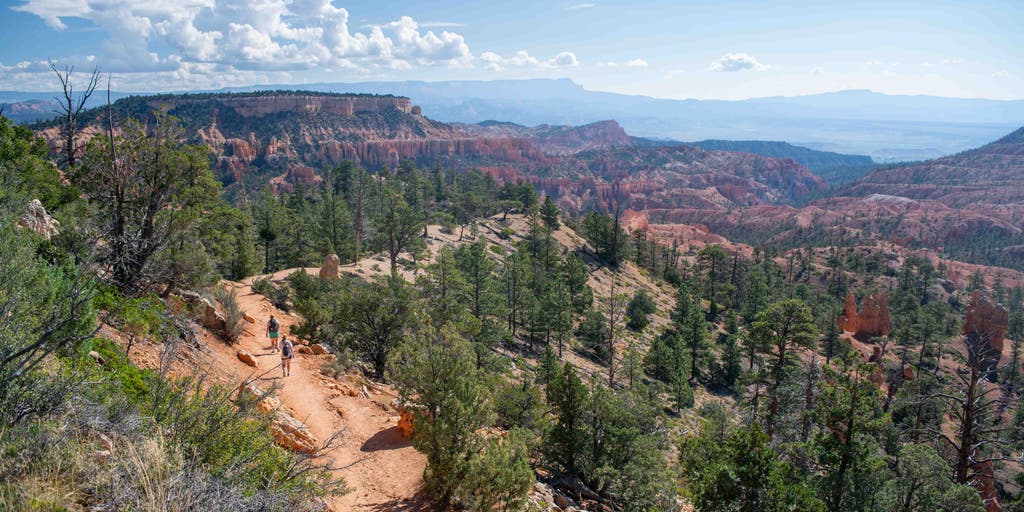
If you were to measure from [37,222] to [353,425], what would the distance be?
34.9 ft

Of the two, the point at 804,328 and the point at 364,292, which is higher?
the point at 364,292

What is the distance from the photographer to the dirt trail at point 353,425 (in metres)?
11.4

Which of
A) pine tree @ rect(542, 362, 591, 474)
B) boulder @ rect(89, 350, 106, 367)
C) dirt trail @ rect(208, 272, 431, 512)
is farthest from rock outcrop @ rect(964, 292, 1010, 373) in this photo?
boulder @ rect(89, 350, 106, 367)

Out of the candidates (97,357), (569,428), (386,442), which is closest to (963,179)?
(569,428)

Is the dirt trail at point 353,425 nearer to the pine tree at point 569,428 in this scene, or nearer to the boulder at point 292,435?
the boulder at point 292,435

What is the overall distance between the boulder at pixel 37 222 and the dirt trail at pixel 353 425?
537 cm

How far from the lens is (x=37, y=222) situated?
14.6 meters

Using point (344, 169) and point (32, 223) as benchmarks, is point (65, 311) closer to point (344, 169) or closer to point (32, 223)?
point (32, 223)

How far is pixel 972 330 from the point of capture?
63.0 m

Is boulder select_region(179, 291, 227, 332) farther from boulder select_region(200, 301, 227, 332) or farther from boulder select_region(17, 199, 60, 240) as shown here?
boulder select_region(17, 199, 60, 240)

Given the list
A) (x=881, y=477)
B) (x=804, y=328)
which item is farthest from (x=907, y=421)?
(x=881, y=477)

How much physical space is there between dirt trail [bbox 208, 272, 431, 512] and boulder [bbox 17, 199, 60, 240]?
5.37m

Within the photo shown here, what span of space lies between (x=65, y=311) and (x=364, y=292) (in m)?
11.1

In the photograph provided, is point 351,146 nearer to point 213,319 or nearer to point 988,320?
point 988,320
